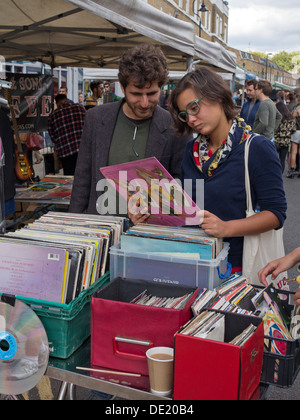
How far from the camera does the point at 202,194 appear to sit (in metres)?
2.04

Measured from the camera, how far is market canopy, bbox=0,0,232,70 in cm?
353

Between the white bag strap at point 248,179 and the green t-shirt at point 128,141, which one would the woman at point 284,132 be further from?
the white bag strap at point 248,179

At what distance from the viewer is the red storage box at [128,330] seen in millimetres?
1358

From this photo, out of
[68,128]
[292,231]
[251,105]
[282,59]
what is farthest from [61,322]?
[282,59]

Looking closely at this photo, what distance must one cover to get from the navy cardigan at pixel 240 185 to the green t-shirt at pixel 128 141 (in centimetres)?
53

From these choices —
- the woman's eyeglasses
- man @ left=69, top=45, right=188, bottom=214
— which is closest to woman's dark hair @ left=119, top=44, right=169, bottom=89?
man @ left=69, top=45, right=188, bottom=214

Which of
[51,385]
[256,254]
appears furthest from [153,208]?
[51,385]

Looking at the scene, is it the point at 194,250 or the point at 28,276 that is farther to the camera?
the point at 194,250

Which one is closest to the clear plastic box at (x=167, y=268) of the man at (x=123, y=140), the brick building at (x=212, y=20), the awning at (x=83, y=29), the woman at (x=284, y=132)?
the man at (x=123, y=140)

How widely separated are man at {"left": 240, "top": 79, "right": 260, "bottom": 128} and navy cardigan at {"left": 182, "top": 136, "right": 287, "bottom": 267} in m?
7.94

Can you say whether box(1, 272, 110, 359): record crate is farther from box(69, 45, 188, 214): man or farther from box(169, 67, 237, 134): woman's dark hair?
box(69, 45, 188, 214): man
